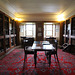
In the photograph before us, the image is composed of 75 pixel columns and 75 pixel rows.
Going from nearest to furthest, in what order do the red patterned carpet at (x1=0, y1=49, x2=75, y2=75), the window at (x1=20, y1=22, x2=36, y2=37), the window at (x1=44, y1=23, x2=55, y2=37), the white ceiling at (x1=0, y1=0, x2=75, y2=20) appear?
the red patterned carpet at (x1=0, y1=49, x2=75, y2=75), the white ceiling at (x1=0, y1=0, x2=75, y2=20), the window at (x1=20, y1=22, x2=36, y2=37), the window at (x1=44, y1=23, x2=55, y2=37)

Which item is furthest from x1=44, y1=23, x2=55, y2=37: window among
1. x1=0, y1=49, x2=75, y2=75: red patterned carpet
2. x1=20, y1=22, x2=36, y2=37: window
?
x1=0, y1=49, x2=75, y2=75: red patterned carpet

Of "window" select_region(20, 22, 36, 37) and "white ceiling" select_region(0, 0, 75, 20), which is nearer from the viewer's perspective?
"white ceiling" select_region(0, 0, 75, 20)

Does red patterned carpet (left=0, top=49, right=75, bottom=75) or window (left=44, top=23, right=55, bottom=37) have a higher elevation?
window (left=44, top=23, right=55, bottom=37)

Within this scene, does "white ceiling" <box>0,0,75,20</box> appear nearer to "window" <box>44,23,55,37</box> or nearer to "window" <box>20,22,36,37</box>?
"window" <box>20,22,36,37</box>

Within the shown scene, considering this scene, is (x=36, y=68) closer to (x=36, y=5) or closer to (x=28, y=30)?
(x=36, y=5)

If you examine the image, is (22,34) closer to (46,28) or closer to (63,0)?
(46,28)

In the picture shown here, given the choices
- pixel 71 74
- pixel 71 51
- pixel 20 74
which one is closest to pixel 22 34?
pixel 71 51

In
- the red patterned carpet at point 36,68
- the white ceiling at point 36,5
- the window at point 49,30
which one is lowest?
the red patterned carpet at point 36,68

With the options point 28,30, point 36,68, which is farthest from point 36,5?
point 36,68

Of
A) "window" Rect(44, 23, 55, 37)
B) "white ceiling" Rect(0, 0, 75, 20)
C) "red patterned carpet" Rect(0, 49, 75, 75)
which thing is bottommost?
"red patterned carpet" Rect(0, 49, 75, 75)

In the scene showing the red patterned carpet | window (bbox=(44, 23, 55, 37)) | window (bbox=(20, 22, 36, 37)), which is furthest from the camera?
window (bbox=(44, 23, 55, 37))

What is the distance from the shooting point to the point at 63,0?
11.4 ft

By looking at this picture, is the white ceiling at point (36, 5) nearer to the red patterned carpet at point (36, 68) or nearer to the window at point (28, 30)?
the window at point (28, 30)

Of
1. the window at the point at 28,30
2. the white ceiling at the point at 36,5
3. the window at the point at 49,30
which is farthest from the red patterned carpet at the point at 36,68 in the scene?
the window at the point at 49,30
